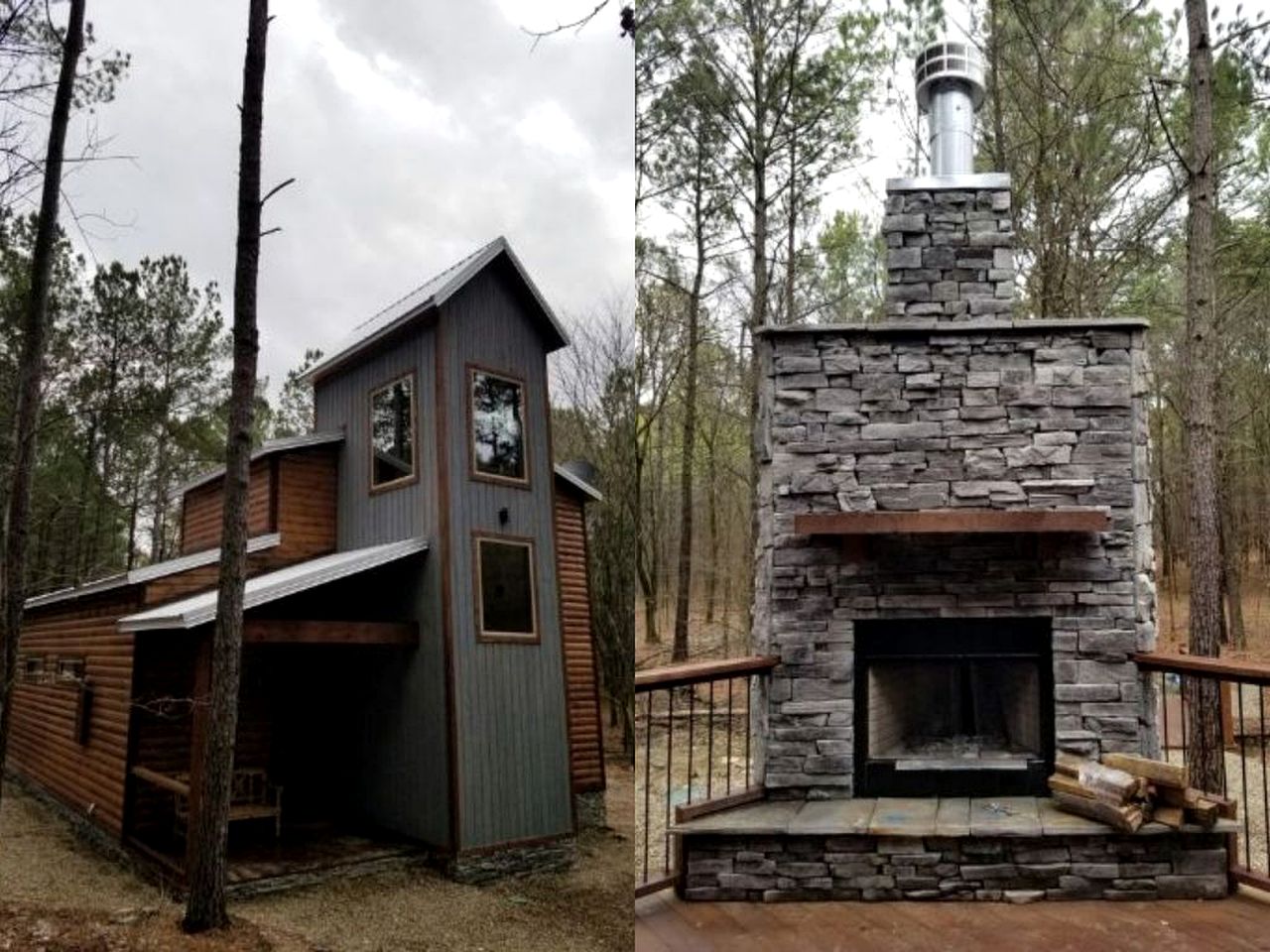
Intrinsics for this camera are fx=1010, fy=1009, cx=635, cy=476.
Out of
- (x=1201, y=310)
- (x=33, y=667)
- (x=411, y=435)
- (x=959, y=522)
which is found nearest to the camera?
(x=33, y=667)

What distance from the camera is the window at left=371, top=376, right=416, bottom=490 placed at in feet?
7.68

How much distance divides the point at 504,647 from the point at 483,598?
12 centimetres

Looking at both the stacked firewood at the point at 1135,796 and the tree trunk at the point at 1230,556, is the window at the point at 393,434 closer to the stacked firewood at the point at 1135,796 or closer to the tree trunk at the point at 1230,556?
the stacked firewood at the point at 1135,796

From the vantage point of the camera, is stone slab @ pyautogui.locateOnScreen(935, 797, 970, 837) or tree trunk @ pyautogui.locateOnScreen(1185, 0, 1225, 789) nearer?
stone slab @ pyautogui.locateOnScreen(935, 797, 970, 837)

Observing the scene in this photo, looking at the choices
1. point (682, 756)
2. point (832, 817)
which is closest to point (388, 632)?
point (832, 817)

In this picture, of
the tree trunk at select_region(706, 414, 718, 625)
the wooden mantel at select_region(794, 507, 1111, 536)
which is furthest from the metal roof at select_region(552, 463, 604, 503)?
the tree trunk at select_region(706, 414, 718, 625)

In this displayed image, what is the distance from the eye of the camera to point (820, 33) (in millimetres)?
3797

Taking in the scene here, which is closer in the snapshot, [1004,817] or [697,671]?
[697,671]

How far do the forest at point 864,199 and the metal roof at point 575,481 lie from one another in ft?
0.39

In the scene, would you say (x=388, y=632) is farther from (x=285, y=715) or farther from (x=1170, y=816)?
(x=1170, y=816)

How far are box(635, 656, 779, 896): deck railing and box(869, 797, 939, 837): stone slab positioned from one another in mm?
398

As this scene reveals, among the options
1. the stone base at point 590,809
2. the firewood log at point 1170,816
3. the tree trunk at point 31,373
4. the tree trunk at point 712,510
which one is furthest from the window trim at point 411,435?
the firewood log at point 1170,816

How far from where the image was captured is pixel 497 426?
2.24 meters

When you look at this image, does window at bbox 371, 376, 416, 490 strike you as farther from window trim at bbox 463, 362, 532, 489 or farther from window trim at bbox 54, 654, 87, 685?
window trim at bbox 54, 654, 87, 685
